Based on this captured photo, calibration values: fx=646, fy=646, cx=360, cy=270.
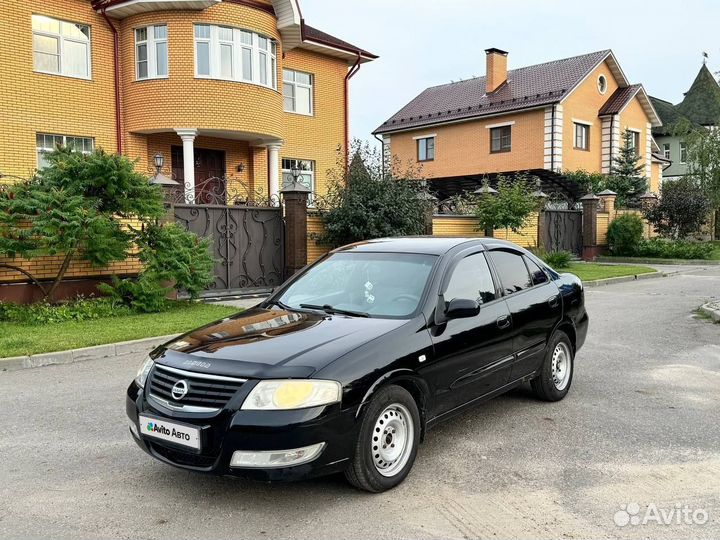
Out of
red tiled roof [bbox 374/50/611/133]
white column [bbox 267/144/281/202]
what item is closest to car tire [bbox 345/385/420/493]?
white column [bbox 267/144/281/202]

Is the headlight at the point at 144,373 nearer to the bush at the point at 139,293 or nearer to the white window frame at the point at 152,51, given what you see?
the bush at the point at 139,293

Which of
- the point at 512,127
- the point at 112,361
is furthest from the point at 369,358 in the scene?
the point at 512,127

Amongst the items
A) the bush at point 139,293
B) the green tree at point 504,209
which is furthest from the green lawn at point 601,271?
the bush at point 139,293

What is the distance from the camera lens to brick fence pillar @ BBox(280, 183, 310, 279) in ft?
50.0

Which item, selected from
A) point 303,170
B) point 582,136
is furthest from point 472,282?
point 582,136

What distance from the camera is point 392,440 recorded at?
4.16 meters

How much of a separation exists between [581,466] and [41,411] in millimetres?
4777

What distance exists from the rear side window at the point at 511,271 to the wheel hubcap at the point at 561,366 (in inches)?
30.8

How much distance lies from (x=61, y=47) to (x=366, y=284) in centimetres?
1685

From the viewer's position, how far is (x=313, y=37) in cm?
2242

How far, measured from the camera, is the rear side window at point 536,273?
239 inches

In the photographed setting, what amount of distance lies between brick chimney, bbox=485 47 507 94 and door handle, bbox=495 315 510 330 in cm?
3313

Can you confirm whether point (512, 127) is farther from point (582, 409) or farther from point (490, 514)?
point (490, 514)

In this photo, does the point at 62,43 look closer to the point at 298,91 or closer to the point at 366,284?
the point at 298,91
